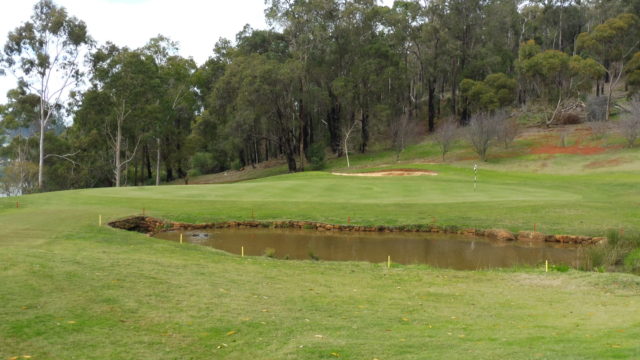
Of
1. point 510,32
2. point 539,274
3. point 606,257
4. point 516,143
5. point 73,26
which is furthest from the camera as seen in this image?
point 510,32

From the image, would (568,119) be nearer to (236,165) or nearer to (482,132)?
(482,132)

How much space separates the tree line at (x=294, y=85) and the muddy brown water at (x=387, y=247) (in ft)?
117

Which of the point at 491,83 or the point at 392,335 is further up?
the point at 491,83

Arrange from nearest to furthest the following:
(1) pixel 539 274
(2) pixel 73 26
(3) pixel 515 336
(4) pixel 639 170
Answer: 1. (3) pixel 515 336
2. (1) pixel 539 274
3. (4) pixel 639 170
4. (2) pixel 73 26

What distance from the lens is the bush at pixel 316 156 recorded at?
67.9 meters

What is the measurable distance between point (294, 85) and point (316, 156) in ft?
30.0

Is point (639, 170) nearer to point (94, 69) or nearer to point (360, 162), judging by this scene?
point (360, 162)

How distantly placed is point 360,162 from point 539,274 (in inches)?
2017

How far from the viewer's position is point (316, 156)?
69062mm

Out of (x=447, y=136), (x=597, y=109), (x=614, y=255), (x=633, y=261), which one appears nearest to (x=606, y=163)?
(x=447, y=136)

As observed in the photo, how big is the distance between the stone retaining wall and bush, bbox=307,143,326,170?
39059 millimetres

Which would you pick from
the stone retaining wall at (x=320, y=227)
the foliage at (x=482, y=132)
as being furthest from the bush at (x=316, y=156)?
the stone retaining wall at (x=320, y=227)

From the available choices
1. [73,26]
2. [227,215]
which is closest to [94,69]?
[73,26]

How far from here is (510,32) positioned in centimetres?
9275
